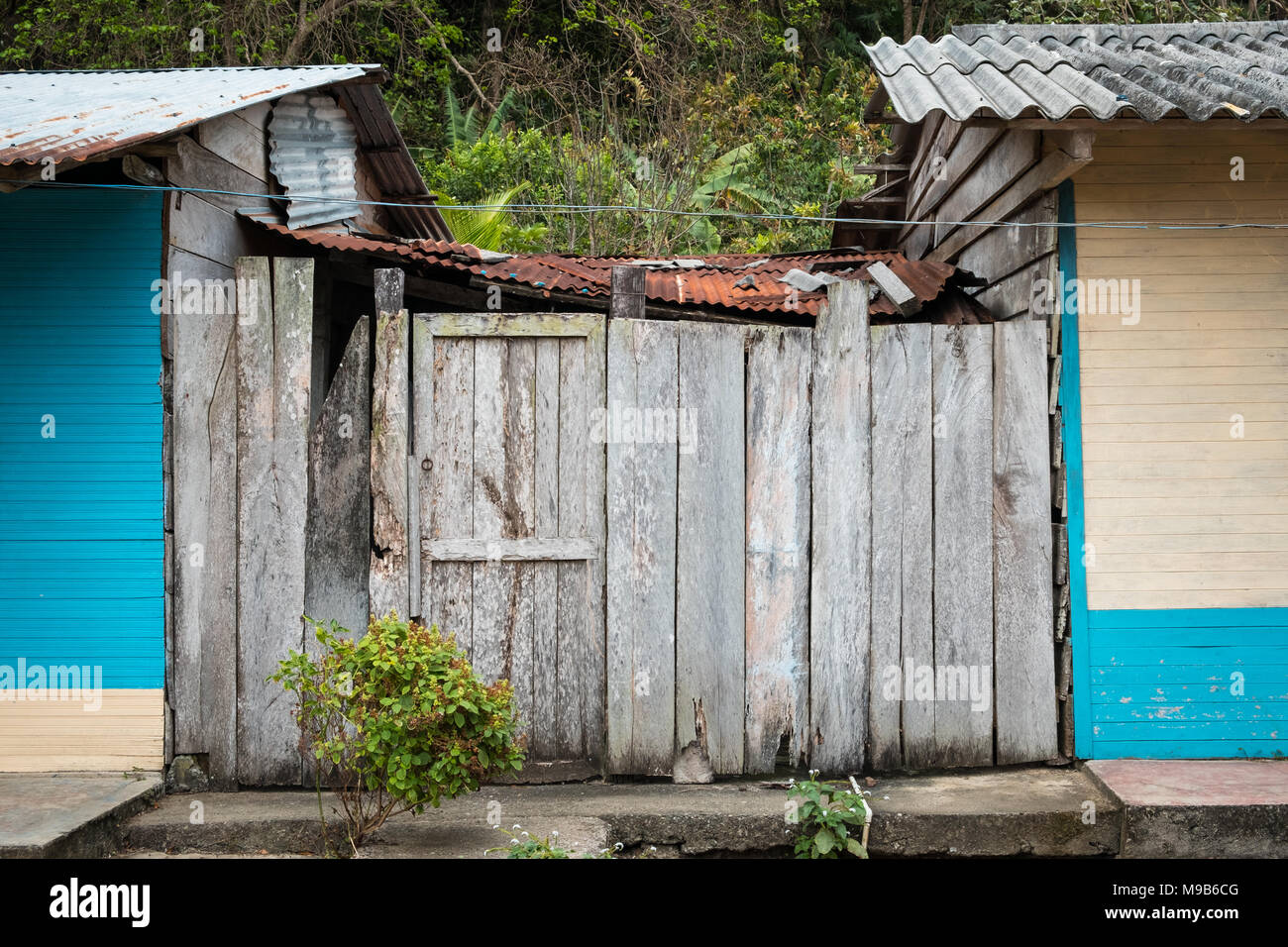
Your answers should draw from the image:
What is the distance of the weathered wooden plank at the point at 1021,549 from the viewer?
472 cm

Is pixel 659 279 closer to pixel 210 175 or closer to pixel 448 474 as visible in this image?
pixel 448 474

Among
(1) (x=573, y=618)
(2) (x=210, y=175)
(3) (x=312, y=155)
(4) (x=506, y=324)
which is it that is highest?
(3) (x=312, y=155)

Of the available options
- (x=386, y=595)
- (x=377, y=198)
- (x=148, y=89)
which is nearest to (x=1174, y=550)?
(x=386, y=595)

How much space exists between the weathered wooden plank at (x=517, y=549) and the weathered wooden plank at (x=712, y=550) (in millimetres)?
490

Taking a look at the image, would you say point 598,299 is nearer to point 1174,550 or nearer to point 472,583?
point 472,583

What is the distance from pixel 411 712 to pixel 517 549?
3.47 ft

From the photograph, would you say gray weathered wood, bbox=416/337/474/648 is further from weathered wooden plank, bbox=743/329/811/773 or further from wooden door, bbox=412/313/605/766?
weathered wooden plank, bbox=743/329/811/773

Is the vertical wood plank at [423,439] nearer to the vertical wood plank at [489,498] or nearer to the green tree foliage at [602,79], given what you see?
the vertical wood plank at [489,498]

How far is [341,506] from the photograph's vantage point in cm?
469

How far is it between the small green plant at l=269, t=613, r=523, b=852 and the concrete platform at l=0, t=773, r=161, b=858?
95 cm

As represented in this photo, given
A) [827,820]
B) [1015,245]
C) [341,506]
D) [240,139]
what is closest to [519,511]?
[341,506]

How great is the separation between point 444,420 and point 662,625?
56.7 inches

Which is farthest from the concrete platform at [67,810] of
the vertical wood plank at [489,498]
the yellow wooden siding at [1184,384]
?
the yellow wooden siding at [1184,384]

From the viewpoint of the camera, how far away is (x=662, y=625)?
468 centimetres
